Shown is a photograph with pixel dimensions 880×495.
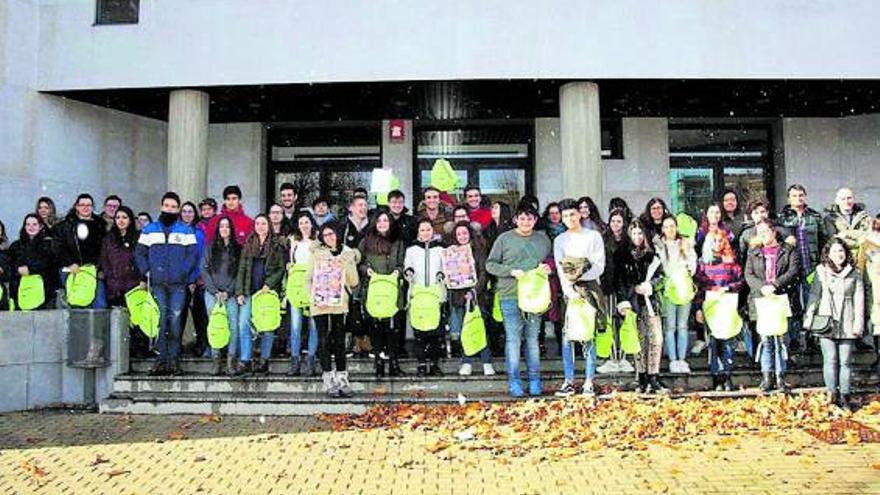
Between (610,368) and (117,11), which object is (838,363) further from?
(117,11)

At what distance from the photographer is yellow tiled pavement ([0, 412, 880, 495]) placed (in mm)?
5371

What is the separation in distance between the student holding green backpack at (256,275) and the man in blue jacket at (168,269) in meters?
0.67

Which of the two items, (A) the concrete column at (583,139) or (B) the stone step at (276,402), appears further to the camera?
(A) the concrete column at (583,139)

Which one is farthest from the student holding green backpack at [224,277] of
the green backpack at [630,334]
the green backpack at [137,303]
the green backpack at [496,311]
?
the green backpack at [630,334]

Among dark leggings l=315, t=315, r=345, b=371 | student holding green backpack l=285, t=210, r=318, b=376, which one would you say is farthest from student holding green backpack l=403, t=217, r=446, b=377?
student holding green backpack l=285, t=210, r=318, b=376

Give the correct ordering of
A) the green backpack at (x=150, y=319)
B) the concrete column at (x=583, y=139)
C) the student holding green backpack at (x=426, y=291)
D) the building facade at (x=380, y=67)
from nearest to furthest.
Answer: the student holding green backpack at (x=426, y=291) → the green backpack at (x=150, y=319) → the building facade at (x=380, y=67) → the concrete column at (x=583, y=139)

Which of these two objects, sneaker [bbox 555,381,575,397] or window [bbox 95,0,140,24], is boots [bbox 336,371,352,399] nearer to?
sneaker [bbox 555,381,575,397]

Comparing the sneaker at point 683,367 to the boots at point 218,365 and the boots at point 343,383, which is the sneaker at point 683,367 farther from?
the boots at point 218,365

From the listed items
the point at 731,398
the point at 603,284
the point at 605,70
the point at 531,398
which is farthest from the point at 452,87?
the point at 731,398

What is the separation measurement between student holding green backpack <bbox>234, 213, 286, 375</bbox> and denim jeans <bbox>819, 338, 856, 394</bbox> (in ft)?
19.8

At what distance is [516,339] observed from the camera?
7934 millimetres

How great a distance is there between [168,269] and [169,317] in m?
0.59

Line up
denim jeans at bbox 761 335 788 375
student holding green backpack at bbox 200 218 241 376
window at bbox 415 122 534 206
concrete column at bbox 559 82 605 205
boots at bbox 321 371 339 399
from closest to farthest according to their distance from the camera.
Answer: denim jeans at bbox 761 335 788 375 < boots at bbox 321 371 339 399 < student holding green backpack at bbox 200 218 241 376 < concrete column at bbox 559 82 605 205 < window at bbox 415 122 534 206

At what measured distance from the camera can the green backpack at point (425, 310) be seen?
8.17m
